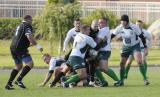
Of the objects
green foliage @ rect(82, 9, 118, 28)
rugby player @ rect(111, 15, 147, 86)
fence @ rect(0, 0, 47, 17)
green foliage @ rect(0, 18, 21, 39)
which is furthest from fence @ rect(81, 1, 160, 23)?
rugby player @ rect(111, 15, 147, 86)

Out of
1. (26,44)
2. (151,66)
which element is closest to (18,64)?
(26,44)

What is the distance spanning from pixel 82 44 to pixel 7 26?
1037 inches

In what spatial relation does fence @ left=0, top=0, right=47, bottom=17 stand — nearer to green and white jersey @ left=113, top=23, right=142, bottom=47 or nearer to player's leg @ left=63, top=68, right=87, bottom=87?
green and white jersey @ left=113, top=23, right=142, bottom=47

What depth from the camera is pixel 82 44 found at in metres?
18.9

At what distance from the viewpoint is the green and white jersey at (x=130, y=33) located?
20.2 metres

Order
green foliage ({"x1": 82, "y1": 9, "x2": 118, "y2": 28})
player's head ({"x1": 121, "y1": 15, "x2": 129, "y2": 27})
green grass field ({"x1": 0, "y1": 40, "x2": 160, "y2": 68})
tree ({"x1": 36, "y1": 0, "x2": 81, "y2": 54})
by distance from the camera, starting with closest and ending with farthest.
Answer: player's head ({"x1": 121, "y1": 15, "x2": 129, "y2": 27}), green grass field ({"x1": 0, "y1": 40, "x2": 160, "y2": 68}), tree ({"x1": 36, "y1": 0, "x2": 81, "y2": 54}), green foliage ({"x1": 82, "y1": 9, "x2": 118, "y2": 28})

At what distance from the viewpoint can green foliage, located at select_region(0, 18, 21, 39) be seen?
4475 cm

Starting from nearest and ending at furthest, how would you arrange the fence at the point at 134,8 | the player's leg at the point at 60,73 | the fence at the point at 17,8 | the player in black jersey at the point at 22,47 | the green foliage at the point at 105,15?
1. the player in black jersey at the point at 22,47
2. the player's leg at the point at 60,73
3. the green foliage at the point at 105,15
4. the fence at the point at 17,8
5. the fence at the point at 134,8

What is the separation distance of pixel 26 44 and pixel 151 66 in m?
14.1

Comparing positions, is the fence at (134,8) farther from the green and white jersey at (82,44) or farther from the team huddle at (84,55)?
the green and white jersey at (82,44)

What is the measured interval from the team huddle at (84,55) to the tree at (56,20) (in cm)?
1639

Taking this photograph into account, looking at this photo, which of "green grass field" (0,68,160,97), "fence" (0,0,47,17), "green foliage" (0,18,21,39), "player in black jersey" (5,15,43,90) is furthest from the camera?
"fence" (0,0,47,17)

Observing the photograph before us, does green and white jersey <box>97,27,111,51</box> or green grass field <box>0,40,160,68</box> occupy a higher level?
green and white jersey <box>97,27,111,51</box>

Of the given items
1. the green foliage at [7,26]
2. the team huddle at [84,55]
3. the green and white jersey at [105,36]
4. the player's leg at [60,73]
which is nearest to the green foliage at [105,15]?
the green foliage at [7,26]
